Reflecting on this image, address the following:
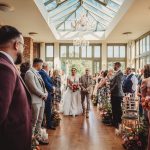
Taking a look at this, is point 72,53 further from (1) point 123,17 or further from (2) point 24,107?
(2) point 24,107

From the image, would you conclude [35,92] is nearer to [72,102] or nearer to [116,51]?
[72,102]

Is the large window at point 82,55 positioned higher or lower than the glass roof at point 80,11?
lower

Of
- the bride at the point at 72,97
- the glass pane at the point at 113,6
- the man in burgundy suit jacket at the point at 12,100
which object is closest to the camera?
the man in burgundy suit jacket at the point at 12,100

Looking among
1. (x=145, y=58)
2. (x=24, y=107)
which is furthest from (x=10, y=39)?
(x=145, y=58)

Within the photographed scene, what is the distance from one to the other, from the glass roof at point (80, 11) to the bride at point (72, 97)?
313 centimetres

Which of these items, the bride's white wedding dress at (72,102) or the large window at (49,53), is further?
the large window at (49,53)

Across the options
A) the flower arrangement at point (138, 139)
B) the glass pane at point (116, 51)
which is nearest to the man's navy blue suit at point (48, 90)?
the flower arrangement at point (138, 139)

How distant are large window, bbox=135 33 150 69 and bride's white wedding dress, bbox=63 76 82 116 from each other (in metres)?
5.35

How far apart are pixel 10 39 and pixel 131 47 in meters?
15.8

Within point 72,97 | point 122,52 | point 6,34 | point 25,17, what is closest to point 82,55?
point 122,52

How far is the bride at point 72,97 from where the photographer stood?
8719 millimetres

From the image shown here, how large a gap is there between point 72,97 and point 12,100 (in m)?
7.48

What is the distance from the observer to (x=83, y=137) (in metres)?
5.71

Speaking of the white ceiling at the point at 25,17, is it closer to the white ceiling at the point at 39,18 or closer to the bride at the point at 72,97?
the white ceiling at the point at 39,18
